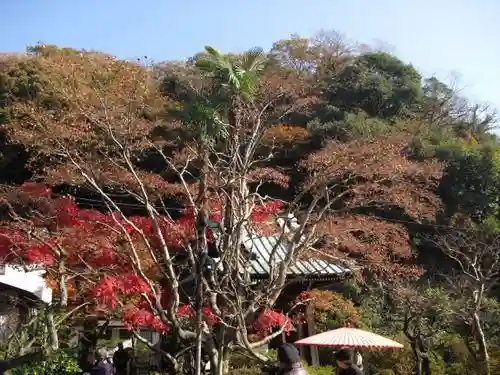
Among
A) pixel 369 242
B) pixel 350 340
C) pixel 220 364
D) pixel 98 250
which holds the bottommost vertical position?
pixel 220 364

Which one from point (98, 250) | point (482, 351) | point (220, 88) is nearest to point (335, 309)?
point (482, 351)

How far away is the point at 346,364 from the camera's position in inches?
202

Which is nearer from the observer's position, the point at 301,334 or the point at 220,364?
the point at 220,364

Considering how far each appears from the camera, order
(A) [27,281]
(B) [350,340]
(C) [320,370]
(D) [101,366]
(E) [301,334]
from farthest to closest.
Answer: (A) [27,281] < (E) [301,334] < (C) [320,370] < (B) [350,340] < (D) [101,366]

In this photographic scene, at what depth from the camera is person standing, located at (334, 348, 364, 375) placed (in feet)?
16.6

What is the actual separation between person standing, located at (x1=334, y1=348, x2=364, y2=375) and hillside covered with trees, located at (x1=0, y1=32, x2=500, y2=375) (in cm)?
264

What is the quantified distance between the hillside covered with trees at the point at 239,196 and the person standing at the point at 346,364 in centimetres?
264

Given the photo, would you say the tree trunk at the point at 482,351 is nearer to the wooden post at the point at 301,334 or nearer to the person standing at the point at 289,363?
the wooden post at the point at 301,334

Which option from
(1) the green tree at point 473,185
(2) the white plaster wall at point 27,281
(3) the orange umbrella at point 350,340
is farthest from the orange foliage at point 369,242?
(2) the white plaster wall at point 27,281

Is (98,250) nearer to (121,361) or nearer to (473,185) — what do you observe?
(121,361)

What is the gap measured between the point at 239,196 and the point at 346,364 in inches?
206

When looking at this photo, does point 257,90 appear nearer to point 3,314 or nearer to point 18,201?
point 18,201

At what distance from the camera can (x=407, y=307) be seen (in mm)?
12977

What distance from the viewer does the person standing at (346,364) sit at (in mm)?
5062
